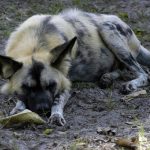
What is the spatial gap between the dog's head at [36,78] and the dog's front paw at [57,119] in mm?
188

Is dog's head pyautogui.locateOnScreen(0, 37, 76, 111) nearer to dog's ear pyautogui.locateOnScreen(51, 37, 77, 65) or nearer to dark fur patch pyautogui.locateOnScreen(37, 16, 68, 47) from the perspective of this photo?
dog's ear pyautogui.locateOnScreen(51, 37, 77, 65)

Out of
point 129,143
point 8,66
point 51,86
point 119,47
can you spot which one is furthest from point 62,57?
point 129,143

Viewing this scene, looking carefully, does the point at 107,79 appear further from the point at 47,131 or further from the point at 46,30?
the point at 47,131

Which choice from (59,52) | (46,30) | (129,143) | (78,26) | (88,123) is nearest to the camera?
(129,143)

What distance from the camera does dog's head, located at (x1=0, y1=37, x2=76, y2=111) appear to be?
4.98m

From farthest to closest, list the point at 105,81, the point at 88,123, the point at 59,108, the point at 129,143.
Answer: the point at 105,81 < the point at 59,108 < the point at 88,123 < the point at 129,143

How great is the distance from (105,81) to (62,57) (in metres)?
0.83

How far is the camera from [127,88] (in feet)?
19.0

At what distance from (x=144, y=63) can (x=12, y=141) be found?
303 centimetres

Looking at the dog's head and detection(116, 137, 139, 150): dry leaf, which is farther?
the dog's head

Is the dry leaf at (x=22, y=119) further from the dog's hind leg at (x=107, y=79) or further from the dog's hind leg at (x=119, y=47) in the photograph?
the dog's hind leg at (x=119, y=47)

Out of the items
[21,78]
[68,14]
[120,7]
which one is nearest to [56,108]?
[21,78]

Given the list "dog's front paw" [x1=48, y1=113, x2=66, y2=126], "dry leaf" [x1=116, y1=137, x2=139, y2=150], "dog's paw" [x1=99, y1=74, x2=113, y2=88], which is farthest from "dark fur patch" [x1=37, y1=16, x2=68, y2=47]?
"dry leaf" [x1=116, y1=137, x2=139, y2=150]

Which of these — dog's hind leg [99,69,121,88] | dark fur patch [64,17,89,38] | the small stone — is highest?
dark fur patch [64,17,89,38]
